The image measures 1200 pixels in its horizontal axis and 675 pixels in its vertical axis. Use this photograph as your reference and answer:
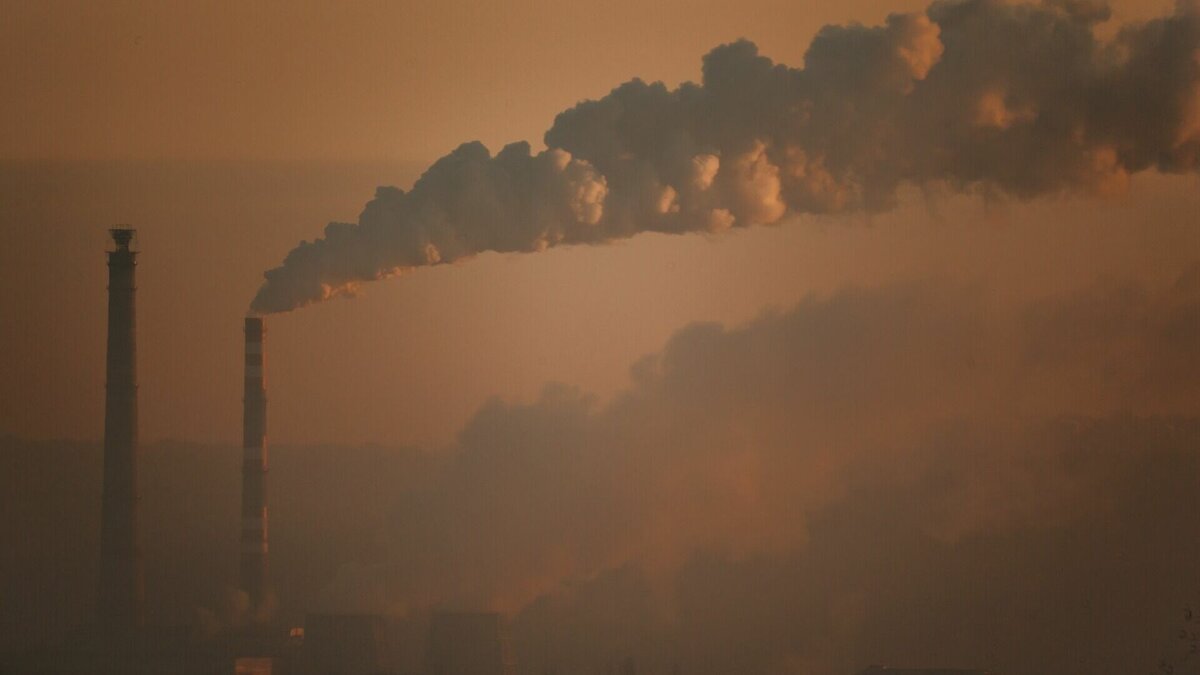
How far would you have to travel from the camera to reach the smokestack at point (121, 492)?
4659 centimetres

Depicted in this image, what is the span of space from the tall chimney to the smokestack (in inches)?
121

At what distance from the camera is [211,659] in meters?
46.2

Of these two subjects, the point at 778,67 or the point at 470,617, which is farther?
the point at 470,617

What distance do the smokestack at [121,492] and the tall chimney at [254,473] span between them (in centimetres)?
308

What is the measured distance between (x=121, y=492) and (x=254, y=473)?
12.5ft

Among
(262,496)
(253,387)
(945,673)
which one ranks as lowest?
(945,673)

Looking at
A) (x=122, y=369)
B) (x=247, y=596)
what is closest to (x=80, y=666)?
(x=247, y=596)

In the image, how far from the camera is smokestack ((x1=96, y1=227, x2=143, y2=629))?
46.6m

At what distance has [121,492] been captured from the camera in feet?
154

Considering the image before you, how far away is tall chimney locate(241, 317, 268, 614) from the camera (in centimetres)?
4634

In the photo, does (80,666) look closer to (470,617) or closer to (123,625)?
(123,625)

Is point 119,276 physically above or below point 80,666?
above

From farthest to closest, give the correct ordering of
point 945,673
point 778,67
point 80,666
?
point 945,673 → point 80,666 → point 778,67

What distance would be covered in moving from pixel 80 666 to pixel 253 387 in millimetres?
9037
